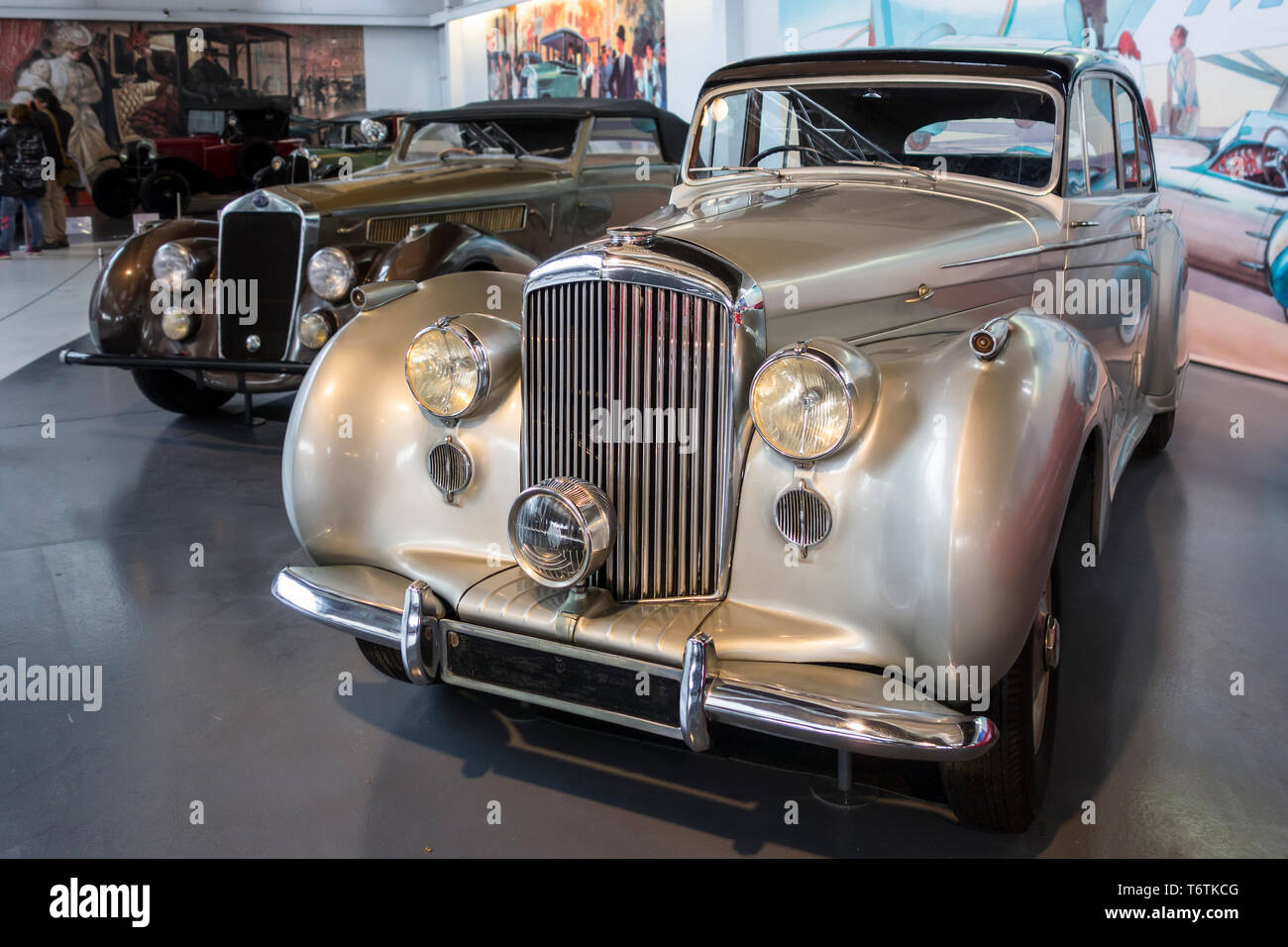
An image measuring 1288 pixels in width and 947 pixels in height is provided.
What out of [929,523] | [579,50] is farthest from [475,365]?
[579,50]

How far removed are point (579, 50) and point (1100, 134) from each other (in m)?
11.3

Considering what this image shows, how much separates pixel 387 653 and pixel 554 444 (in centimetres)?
86

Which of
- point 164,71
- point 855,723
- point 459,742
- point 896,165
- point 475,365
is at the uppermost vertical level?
point 164,71

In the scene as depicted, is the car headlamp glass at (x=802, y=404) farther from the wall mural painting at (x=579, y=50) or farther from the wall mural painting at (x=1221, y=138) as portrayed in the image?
the wall mural painting at (x=579, y=50)

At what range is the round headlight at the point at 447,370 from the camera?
8.10 ft

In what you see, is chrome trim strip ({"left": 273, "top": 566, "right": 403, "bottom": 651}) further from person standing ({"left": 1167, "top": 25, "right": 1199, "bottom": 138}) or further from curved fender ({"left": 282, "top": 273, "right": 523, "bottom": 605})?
person standing ({"left": 1167, "top": 25, "right": 1199, "bottom": 138})

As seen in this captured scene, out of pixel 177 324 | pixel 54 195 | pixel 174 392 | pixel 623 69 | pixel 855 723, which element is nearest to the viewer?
pixel 855 723

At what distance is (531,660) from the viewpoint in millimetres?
2146

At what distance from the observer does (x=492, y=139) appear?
669 centimetres

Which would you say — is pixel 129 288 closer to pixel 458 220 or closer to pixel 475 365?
pixel 458 220

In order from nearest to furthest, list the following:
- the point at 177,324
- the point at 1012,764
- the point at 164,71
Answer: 1. the point at 1012,764
2. the point at 177,324
3. the point at 164,71

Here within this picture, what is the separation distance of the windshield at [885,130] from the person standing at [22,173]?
1087cm

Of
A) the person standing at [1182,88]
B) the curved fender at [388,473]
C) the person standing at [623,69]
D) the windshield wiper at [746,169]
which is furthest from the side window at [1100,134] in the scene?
the person standing at [623,69]
